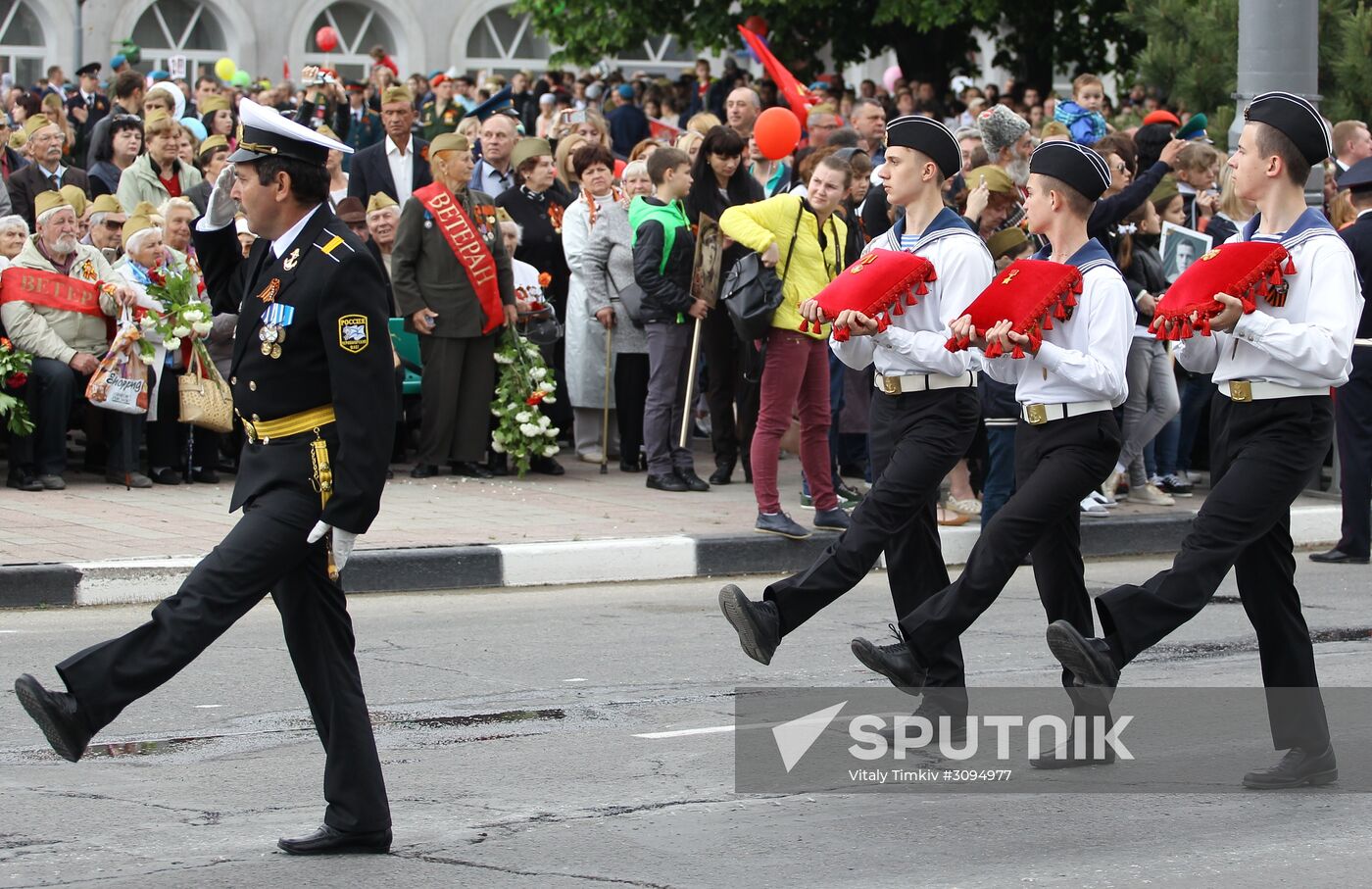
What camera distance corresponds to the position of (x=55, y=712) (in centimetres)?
494

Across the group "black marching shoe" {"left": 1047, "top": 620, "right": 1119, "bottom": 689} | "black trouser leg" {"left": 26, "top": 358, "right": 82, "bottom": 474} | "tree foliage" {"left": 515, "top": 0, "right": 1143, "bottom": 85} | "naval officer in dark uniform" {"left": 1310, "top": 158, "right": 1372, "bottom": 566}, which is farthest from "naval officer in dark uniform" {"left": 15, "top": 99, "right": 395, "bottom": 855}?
"tree foliage" {"left": 515, "top": 0, "right": 1143, "bottom": 85}

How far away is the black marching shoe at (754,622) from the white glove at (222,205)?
6.38ft

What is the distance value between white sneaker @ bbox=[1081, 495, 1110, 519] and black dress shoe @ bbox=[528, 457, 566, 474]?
3330 mm

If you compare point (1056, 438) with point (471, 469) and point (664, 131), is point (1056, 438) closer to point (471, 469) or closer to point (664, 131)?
point (471, 469)

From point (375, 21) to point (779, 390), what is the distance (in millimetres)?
30919

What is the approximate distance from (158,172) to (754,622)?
27.1 ft

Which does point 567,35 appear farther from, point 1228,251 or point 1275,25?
point 1228,251

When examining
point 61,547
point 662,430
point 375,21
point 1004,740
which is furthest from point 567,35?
point 1004,740

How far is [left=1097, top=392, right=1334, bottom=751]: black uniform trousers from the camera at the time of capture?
19.4 ft

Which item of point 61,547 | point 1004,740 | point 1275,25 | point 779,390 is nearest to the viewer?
point 1004,740

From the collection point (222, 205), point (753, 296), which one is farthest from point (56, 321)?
point (222, 205)

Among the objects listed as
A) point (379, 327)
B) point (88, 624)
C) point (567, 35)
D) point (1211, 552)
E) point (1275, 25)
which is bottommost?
point (88, 624)

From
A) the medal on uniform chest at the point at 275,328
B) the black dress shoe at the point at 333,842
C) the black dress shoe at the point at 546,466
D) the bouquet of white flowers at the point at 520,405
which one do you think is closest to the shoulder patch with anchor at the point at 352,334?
the medal on uniform chest at the point at 275,328

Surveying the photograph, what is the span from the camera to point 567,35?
106 ft
